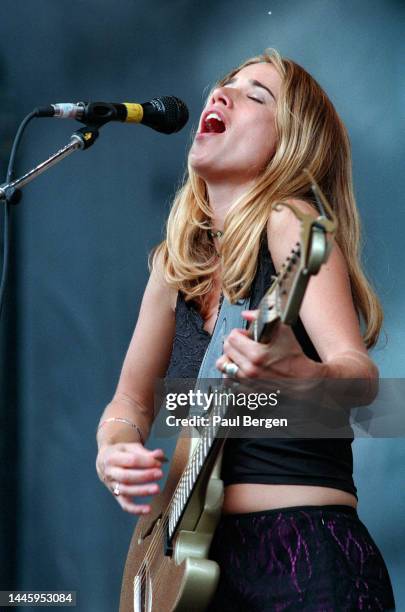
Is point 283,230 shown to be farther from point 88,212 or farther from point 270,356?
point 88,212

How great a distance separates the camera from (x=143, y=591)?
148cm

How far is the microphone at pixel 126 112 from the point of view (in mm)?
1634

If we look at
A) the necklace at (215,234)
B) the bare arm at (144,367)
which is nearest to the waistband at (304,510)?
the bare arm at (144,367)

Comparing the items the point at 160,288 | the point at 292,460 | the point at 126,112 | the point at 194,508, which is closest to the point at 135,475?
the point at 194,508

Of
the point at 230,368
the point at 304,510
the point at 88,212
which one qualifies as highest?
the point at 88,212

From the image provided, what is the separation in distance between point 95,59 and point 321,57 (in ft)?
2.05

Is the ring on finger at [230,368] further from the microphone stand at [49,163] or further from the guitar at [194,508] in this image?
the microphone stand at [49,163]

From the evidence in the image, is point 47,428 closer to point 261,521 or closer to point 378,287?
point 378,287

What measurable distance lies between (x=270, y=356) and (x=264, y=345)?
14mm

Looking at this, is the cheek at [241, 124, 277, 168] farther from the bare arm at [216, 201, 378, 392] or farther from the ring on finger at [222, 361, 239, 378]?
the ring on finger at [222, 361, 239, 378]

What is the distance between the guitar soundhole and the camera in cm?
143

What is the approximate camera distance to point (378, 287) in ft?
6.97

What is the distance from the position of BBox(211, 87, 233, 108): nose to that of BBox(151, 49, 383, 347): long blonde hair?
92 mm

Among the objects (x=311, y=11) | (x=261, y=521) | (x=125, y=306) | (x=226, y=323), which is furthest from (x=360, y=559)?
(x=311, y=11)
